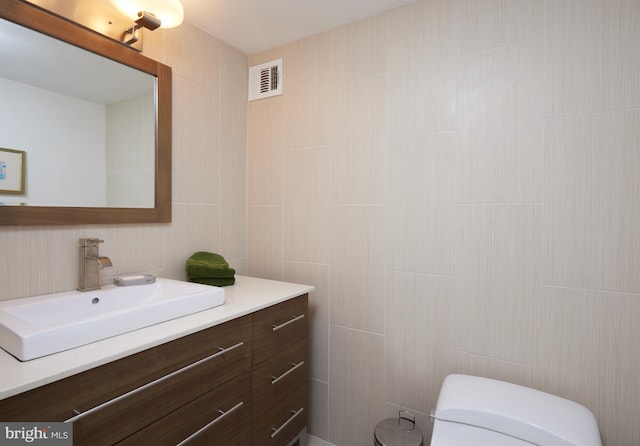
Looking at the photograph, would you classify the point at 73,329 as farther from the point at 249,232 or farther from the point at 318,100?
the point at 318,100

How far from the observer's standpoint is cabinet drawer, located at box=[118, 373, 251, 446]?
986 millimetres

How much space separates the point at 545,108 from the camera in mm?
1296

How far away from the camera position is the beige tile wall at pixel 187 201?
47.7 inches

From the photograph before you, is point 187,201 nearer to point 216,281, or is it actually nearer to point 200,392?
point 216,281

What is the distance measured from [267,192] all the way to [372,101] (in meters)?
0.81

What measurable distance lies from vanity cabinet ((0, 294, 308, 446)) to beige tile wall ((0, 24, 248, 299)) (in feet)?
2.01

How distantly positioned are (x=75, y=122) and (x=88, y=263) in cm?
56

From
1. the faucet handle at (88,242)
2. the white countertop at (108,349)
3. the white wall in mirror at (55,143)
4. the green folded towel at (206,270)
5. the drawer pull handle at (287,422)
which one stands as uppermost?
the white wall in mirror at (55,143)

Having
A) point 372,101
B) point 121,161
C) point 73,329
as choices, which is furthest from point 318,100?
point 73,329

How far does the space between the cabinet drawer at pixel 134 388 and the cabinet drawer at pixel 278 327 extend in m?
0.11

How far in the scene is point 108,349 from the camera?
0.88m

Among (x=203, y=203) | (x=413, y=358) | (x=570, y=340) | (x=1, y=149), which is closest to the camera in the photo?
(x=1, y=149)

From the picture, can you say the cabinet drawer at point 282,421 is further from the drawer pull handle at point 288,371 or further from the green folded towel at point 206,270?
the green folded towel at point 206,270

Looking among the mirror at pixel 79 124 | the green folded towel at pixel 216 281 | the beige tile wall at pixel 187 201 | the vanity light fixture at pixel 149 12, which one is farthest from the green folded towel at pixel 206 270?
the vanity light fixture at pixel 149 12
